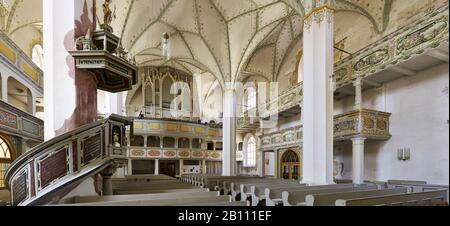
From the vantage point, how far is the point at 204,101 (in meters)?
25.7

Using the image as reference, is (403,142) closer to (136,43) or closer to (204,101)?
(136,43)

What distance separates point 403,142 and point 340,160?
12.2 feet

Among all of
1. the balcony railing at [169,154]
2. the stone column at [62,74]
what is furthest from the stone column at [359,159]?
the balcony railing at [169,154]

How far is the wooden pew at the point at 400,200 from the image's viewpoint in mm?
3928

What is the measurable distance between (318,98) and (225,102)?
1019 cm

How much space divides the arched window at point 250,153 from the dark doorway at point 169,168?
5.99 meters

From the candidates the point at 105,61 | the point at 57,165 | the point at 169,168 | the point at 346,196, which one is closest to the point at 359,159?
the point at 346,196

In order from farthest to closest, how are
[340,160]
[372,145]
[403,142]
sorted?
[340,160]
[372,145]
[403,142]

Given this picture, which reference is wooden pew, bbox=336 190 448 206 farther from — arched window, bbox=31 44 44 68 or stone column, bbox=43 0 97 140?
arched window, bbox=31 44 44 68

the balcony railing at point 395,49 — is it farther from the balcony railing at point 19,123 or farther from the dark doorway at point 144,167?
the dark doorway at point 144,167

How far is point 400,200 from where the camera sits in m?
4.50

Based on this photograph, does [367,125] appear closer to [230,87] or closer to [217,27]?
[230,87]
